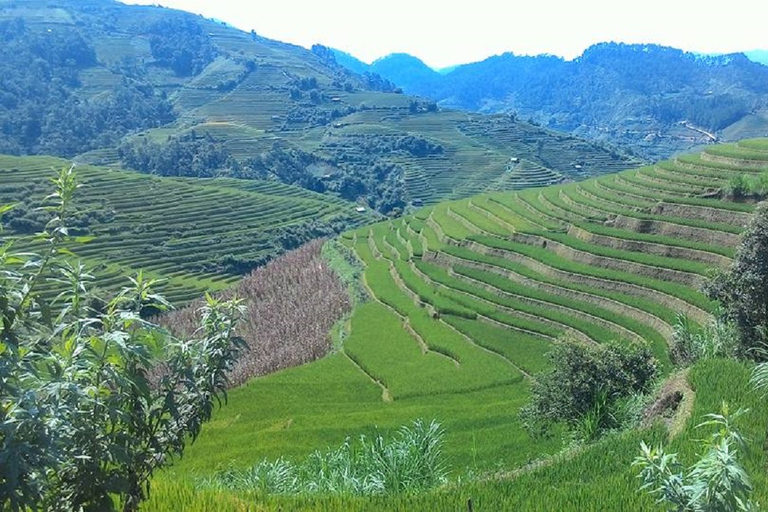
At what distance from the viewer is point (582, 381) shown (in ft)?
52.8

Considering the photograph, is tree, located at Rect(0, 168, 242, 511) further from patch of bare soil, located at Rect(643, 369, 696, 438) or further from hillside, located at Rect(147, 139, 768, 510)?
patch of bare soil, located at Rect(643, 369, 696, 438)

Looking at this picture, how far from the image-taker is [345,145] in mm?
154750

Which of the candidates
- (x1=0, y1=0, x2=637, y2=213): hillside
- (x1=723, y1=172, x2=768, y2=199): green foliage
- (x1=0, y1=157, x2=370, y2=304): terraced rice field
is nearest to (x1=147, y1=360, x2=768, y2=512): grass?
(x1=723, y1=172, x2=768, y2=199): green foliage

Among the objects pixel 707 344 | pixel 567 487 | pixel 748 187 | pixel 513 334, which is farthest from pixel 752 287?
pixel 748 187

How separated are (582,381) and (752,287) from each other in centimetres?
445

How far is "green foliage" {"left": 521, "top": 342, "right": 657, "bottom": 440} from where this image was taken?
16.0 metres

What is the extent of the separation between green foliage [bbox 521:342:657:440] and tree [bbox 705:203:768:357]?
247 centimetres

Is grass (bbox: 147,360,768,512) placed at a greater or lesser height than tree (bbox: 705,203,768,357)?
lesser

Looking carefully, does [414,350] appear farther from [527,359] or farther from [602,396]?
[602,396]

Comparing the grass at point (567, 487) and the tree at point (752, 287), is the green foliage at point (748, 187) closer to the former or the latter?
the tree at point (752, 287)

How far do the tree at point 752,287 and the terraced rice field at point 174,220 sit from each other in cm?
5846

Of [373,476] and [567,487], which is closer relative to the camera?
[567,487]

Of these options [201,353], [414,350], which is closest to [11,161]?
[414,350]

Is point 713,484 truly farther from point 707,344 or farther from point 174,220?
point 174,220
